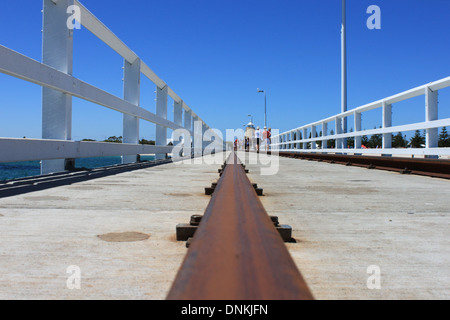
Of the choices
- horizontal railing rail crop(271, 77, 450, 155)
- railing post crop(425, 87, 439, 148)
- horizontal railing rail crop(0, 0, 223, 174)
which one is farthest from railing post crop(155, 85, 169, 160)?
railing post crop(425, 87, 439, 148)

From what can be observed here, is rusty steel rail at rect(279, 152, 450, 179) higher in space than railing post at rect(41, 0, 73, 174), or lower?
lower

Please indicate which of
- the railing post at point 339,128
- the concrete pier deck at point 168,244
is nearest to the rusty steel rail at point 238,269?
the concrete pier deck at point 168,244

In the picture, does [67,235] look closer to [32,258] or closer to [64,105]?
[32,258]

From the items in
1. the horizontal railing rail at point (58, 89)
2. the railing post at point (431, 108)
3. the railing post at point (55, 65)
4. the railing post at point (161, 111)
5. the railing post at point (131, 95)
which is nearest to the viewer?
the horizontal railing rail at point (58, 89)

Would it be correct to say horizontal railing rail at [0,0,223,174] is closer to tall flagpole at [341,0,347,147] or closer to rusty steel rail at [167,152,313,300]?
rusty steel rail at [167,152,313,300]

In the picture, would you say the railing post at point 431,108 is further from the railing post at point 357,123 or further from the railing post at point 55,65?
the railing post at point 55,65

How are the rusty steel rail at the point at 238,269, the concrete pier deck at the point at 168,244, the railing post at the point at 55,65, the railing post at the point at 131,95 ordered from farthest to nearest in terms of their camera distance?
1. the railing post at the point at 131,95
2. the railing post at the point at 55,65
3. the concrete pier deck at the point at 168,244
4. the rusty steel rail at the point at 238,269

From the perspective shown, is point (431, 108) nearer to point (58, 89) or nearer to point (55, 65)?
point (58, 89)

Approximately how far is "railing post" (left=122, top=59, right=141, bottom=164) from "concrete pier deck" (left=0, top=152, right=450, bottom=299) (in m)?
6.45

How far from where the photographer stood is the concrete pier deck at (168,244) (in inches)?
48.0

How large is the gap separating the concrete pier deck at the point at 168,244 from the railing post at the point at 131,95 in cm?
645

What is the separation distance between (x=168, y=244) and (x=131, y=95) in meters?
8.69

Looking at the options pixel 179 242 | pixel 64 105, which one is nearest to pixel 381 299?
pixel 179 242

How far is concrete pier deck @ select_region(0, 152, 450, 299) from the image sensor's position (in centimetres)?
122
